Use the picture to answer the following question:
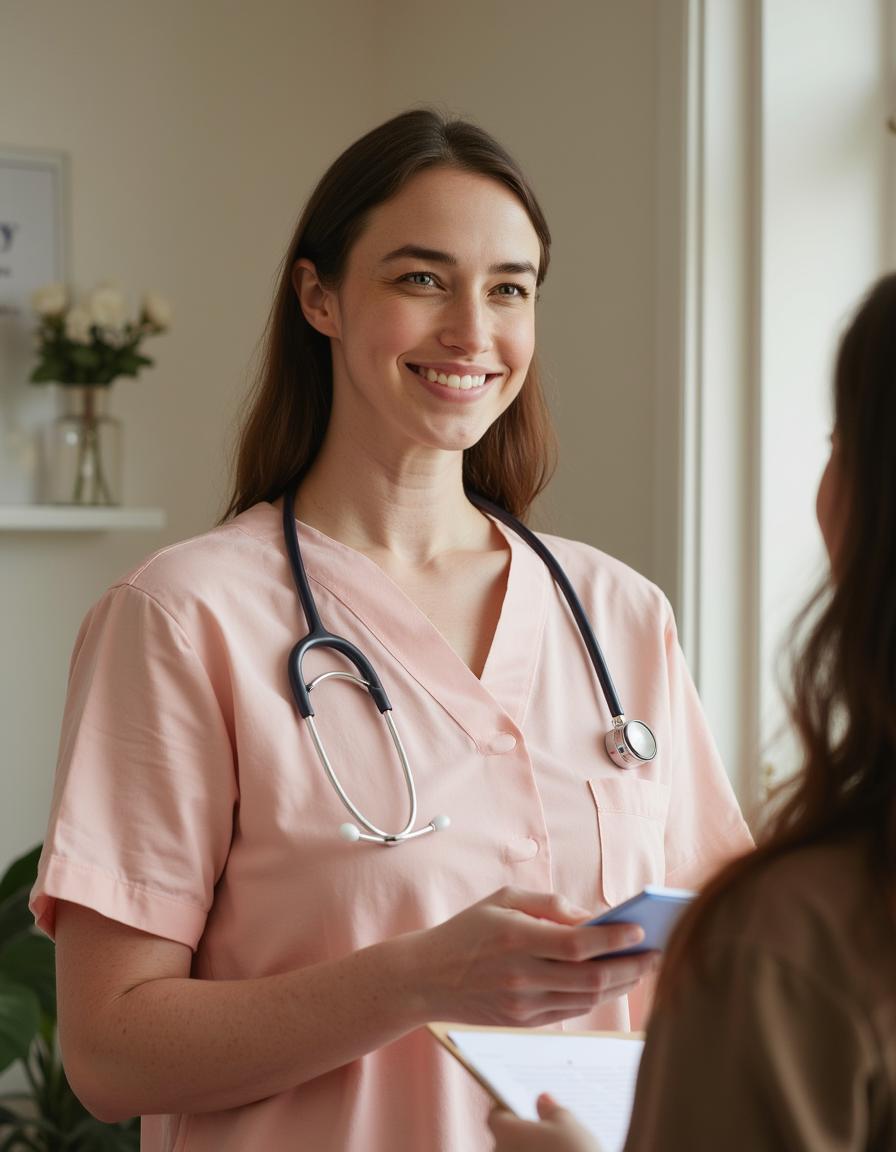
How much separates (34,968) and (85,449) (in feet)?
3.40

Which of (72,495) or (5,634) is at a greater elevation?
(72,495)

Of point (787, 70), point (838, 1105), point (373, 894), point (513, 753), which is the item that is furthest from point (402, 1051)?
point (787, 70)

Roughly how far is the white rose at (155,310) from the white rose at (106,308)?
6 centimetres

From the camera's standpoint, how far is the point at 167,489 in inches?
115

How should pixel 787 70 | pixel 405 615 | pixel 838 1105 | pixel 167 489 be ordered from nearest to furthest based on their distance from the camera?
pixel 838 1105, pixel 405 615, pixel 787 70, pixel 167 489

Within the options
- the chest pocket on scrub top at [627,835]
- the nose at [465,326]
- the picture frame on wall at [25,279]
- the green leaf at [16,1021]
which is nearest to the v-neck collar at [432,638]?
the chest pocket on scrub top at [627,835]

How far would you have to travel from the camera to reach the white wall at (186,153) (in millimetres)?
2730

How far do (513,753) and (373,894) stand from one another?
0.19m

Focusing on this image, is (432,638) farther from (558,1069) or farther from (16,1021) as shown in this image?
(16,1021)

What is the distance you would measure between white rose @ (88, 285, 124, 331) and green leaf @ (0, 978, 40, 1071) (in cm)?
126

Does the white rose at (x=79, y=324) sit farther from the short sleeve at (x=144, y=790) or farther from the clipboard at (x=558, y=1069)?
the clipboard at (x=558, y=1069)

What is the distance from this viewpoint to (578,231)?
2.26 m

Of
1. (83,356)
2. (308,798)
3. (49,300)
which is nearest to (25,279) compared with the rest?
(49,300)

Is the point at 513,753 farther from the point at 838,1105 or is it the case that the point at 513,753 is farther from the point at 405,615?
the point at 838,1105
